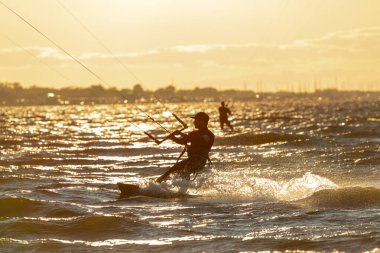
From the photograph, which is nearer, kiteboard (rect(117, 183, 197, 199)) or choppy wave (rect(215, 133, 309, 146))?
kiteboard (rect(117, 183, 197, 199))

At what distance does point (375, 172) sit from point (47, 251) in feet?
42.7

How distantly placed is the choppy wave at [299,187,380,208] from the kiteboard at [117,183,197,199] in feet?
8.97

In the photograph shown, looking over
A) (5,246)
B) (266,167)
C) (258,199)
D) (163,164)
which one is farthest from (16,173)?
(5,246)

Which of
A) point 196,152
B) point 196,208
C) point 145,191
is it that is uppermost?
point 196,152

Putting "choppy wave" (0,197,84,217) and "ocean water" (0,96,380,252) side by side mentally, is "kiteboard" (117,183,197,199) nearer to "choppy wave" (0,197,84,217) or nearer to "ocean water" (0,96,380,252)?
"ocean water" (0,96,380,252)

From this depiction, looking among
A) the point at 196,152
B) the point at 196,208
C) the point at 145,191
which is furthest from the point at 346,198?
the point at 145,191

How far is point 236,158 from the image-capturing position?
28641 millimetres

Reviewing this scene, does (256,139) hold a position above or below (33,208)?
above

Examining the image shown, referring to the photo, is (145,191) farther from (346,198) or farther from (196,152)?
(346,198)

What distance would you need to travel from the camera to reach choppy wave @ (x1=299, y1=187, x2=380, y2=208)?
14.4 metres

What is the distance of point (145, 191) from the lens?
54.7 ft

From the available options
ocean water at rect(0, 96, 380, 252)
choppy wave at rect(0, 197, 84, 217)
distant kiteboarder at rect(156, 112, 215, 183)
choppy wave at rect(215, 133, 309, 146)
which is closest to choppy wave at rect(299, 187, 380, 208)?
ocean water at rect(0, 96, 380, 252)

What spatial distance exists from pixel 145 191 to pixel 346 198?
4.18m

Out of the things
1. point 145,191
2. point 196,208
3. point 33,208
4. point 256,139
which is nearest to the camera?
point 196,208
